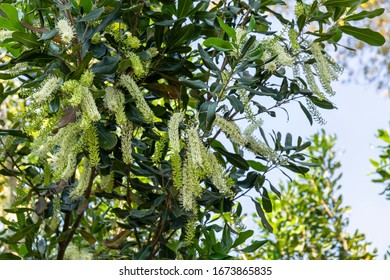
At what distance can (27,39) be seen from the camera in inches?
55.7

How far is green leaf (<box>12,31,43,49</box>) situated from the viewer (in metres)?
1.38

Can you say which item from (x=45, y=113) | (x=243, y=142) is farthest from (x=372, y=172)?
(x=45, y=113)

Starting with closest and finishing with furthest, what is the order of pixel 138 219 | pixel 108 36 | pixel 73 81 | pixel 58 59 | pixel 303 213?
pixel 73 81, pixel 58 59, pixel 108 36, pixel 138 219, pixel 303 213

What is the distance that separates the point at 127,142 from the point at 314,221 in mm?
2661

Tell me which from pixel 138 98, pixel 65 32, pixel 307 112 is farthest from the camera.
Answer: pixel 307 112

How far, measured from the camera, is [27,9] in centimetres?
165

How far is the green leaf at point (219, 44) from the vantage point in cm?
137

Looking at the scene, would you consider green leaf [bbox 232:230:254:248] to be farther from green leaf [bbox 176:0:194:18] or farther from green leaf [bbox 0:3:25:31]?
green leaf [bbox 0:3:25:31]

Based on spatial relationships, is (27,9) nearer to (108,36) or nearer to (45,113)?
(108,36)

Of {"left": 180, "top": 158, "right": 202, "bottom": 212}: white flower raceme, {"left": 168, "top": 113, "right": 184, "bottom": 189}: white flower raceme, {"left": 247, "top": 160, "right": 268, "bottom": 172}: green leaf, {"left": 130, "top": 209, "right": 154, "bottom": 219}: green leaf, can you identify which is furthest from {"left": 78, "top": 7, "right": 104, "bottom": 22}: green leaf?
{"left": 247, "top": 160, "right": 268, "bottom": 172}: green leaf

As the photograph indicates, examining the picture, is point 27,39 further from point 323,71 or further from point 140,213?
point 323,71

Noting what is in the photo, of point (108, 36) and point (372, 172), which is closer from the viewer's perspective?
point (108, 36)

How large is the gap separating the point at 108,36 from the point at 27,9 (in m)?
0.27

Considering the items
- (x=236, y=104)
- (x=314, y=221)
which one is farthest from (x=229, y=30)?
(x=314, y=221)
